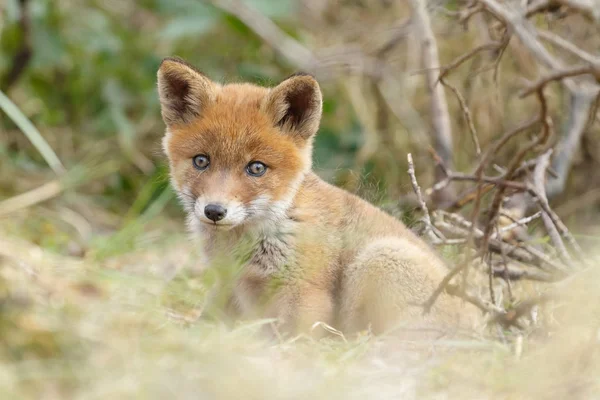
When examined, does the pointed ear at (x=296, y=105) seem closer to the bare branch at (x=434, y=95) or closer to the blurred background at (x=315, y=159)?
the blurred background at (x=315, y=159)

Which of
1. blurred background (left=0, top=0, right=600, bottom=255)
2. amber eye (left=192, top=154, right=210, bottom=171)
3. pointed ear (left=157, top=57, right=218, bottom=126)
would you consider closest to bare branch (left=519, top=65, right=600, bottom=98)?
amber eye (left=192, top=154, right=210, bottom=171)

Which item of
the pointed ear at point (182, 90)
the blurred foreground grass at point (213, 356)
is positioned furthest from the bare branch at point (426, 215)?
the pointed ear at point (182, 90)

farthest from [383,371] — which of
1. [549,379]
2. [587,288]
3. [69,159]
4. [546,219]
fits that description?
[69,159]

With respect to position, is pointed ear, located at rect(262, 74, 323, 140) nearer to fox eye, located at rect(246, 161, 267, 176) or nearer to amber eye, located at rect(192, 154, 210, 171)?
fox eye, located at rect(246, 161, 267, 176)

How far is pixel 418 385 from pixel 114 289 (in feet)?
4.67

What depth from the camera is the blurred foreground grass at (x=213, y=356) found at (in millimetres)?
2527

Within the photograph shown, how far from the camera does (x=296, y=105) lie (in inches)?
Answer: 175

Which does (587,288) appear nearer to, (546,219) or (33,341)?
(546,219)

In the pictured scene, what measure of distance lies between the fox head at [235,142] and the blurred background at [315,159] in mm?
418

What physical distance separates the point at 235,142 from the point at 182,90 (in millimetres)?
553

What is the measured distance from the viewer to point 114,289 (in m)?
3.47

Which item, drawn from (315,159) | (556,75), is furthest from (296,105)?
(315,159)

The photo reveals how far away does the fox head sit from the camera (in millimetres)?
4145

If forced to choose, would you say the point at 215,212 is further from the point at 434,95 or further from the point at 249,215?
the point at 434,95
